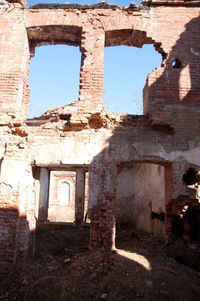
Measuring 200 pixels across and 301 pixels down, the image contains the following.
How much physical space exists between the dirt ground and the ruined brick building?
1.46 feet

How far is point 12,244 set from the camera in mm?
4844

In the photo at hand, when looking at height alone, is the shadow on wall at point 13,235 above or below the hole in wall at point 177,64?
below

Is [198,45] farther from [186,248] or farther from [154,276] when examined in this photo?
[154,276]

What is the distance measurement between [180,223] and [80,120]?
3.49 m

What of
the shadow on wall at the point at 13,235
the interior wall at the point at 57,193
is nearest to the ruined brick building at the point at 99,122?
the shadow on wall at the point at 13,235

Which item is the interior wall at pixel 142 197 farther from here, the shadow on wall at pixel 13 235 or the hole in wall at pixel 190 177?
the shadow on wall at pixel 13 235

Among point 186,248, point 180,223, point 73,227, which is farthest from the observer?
point 73,227

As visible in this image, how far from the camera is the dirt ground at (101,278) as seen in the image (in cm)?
378

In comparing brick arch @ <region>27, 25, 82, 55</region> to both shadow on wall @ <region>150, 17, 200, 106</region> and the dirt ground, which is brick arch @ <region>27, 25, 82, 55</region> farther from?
the dirt ground

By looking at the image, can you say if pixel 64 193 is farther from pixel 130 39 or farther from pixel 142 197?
pixel 130 39

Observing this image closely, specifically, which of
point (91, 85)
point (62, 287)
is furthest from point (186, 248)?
point (91, 85)

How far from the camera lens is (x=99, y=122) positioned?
18.5ft

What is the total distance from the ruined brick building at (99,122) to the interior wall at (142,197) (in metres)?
1.92

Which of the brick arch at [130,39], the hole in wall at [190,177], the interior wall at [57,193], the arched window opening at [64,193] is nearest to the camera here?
the hole in wall at [190,177]
